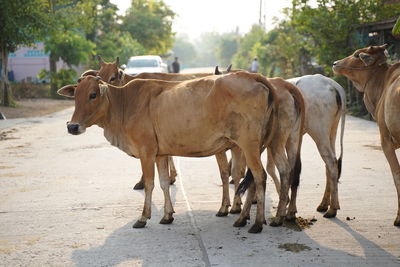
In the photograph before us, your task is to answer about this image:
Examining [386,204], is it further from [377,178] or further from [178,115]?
[178,115]

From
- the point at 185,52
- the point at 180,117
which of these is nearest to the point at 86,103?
the point at 180,117

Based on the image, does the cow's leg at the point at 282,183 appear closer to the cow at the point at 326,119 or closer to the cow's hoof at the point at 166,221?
the cow at the point at 326,119

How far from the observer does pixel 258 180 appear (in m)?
6.39

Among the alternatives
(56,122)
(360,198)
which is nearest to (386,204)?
(360,198)

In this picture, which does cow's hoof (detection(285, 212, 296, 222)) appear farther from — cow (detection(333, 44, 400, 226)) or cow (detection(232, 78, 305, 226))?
cow (detection(333, 44, 400, 226))

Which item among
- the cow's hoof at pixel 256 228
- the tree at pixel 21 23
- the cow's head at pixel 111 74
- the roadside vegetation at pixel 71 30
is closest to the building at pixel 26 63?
the roadside vegetation at pixel 71 30

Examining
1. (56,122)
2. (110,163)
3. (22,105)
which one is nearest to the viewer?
(110,163)

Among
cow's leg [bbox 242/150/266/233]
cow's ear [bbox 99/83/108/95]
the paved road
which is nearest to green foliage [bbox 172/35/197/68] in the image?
the paved road

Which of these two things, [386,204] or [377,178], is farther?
[377,178]

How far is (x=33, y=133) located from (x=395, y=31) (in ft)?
38.2

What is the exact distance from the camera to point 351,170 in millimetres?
9727

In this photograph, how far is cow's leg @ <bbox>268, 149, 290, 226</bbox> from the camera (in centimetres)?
658

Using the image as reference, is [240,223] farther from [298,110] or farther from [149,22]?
[149,22]

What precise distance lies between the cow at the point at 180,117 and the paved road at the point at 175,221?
1.69 ft
